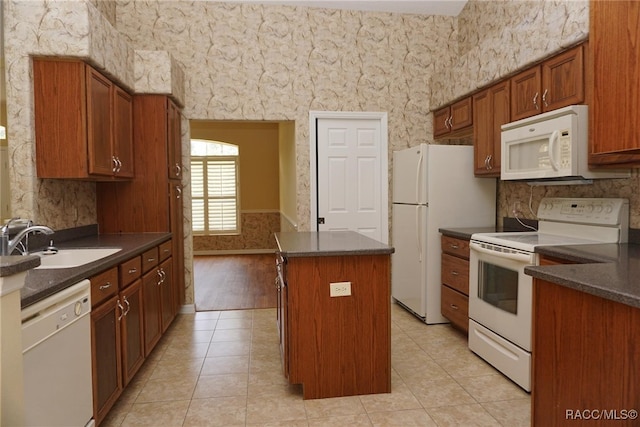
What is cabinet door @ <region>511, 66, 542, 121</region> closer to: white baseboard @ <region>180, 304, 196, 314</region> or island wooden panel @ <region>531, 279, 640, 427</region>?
island wooden panel @ <region>531, 279, 640, 427</region>

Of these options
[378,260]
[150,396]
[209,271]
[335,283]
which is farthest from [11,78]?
[209,271]

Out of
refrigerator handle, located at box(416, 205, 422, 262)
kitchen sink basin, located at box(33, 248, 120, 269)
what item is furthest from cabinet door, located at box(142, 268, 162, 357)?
refrigerator handle, located at box(416, 205, 422, 262)

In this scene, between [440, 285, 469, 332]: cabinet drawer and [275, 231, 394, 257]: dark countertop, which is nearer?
[275, 231, 394, 257]: dark countertop

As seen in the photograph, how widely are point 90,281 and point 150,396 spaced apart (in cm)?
97

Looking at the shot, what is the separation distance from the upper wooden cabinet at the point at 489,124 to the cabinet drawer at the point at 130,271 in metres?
2.82

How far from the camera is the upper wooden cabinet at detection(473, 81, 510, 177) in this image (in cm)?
321

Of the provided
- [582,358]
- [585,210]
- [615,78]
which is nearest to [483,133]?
[585,210]

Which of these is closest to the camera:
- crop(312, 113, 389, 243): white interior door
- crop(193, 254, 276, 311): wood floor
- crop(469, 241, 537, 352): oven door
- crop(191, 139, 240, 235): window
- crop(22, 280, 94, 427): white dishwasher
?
crop(22, 280, 94, 427): white dishwasher

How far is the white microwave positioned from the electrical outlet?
1.48 metres

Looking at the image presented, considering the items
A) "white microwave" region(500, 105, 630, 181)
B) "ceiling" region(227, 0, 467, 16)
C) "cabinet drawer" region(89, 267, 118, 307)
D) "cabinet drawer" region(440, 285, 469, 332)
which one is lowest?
"cabinet drawer" region(440, 285, 469, 332)

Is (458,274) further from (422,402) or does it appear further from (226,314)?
(226,314)

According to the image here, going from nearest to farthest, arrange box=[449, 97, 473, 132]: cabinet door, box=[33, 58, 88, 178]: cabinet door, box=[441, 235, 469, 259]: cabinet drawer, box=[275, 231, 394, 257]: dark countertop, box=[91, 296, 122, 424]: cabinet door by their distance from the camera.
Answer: box=[91, 296, 122, 424]: cabinet door, box=[275, 231, 394, 257]: dark countertop, box=[33, 58, 88, 178]: cabinet door, box=[441, 235, 469, 259]: cabinet drawer, box=[449, 97, 473, 132]: cabinet door

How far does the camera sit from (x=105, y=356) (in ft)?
6.84

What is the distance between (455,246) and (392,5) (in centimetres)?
268
